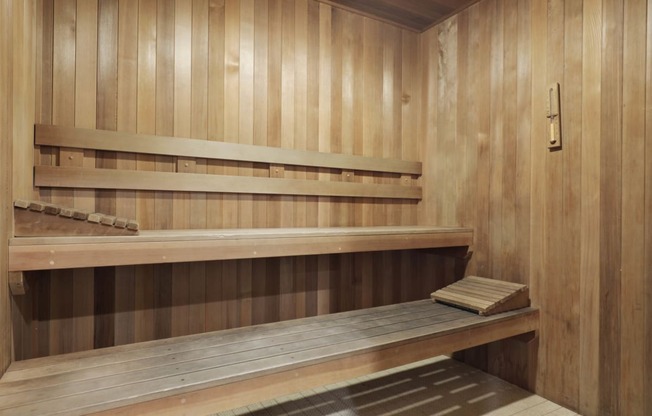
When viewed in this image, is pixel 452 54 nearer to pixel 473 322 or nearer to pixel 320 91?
pixel 320 91

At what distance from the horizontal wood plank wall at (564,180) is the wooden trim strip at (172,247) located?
74 centimetres

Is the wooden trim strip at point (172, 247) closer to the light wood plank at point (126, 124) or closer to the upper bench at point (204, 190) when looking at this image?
the upper bench at point (204, 190)

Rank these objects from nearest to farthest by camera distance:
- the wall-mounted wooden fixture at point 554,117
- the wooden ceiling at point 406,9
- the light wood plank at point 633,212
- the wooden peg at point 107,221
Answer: the wooden peg at point 107,221
the light wood plank at point 633,212
the wall-mounted wooden fixture at point 554,117
the wooden ceiling at point 406,9

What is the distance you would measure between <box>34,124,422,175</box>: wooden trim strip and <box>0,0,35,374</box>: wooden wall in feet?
0.52

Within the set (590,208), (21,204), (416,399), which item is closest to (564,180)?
(590,208)

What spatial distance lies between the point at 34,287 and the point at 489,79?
2849 mm

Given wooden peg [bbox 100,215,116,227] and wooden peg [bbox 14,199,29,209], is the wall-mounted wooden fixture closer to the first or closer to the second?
wooden peg [bbox 100,215,116,227]

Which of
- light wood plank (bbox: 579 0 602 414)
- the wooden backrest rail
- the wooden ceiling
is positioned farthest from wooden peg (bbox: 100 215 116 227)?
light wood plank (bbox: 579 0 602 414)

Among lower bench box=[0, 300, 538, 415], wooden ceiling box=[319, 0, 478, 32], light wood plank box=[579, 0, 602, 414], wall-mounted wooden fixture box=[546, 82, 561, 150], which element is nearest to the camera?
lower bench box=[0, 300, 538, 415]

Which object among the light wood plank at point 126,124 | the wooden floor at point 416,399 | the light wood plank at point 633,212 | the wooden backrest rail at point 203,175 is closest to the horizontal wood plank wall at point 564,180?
the light wood plank at point 633,212

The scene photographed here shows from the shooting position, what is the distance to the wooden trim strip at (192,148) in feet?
5.66

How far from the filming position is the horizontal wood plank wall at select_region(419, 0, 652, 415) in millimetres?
1730

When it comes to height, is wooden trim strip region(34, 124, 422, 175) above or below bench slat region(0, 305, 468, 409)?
above

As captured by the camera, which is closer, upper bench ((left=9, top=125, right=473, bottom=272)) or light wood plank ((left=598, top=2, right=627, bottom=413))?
upper bench ((left=9, top=125, right=473, bottom=272))
